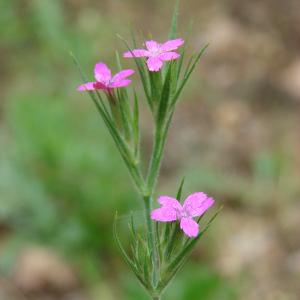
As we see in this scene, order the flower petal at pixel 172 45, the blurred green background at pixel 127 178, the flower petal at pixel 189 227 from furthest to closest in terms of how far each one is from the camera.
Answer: the blurred green background at pixel 127 178 < the flower petal at pixel 172 45 < the flower petal at pixel 189 227

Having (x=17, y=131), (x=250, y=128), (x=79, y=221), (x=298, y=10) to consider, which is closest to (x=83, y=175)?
(x=79, y=221)

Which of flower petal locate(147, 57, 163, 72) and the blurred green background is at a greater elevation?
flower petal locate(147, 57, 163, 72)

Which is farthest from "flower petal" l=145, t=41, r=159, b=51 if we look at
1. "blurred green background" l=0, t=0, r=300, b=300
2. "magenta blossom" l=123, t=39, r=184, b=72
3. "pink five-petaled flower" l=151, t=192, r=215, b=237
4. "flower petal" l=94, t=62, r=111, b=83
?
"blurred green background" l=0, t=0, r=300, b=300

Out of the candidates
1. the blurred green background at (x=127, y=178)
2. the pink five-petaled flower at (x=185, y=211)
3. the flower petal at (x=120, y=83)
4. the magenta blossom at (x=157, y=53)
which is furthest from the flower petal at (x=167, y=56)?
the blurred green background at (x=127, y=178)

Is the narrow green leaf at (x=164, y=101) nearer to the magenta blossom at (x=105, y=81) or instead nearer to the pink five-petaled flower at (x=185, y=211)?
the magenta blossom at (x=105, y=81)

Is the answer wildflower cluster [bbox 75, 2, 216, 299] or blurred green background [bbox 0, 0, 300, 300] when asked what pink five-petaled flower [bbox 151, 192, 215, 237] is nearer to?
wildflower cluster [bbox 75, 2, 216, 299]

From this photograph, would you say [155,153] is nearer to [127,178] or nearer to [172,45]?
[172,45]

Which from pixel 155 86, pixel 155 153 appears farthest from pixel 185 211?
pixel 155 86
